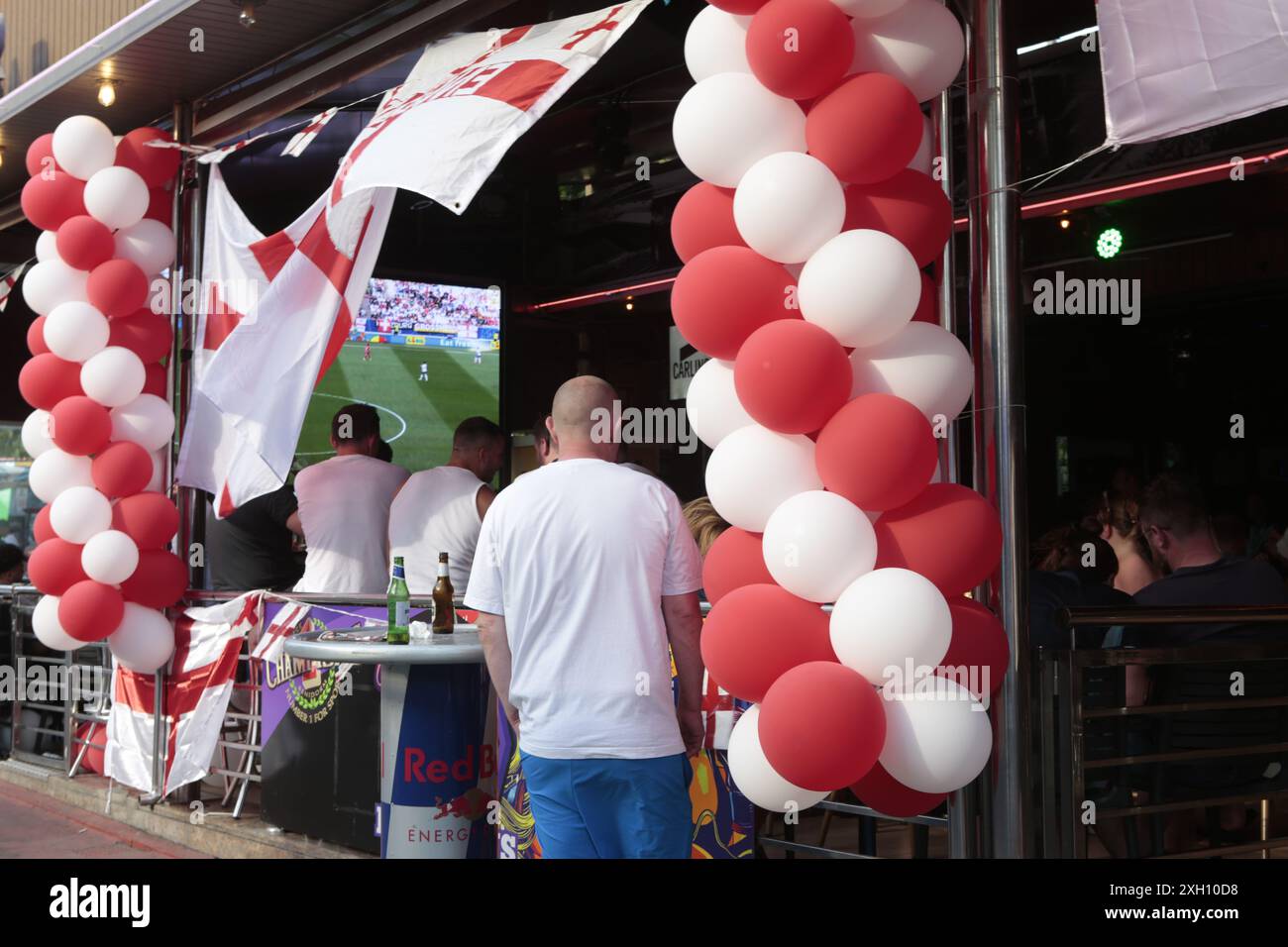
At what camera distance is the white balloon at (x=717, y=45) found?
3.34 m

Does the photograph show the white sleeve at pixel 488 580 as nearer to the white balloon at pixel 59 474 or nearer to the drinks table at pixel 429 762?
the drinks table at pixel 429 762

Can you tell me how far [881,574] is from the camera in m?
2.87

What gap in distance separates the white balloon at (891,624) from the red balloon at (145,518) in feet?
13.9

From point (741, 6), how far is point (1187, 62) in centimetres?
110

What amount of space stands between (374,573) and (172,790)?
5.13 ft

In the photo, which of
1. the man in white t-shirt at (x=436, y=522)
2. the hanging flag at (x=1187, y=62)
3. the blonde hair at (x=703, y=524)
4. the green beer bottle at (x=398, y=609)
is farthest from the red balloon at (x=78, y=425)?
the hanging flag at (x=1187, y=62)

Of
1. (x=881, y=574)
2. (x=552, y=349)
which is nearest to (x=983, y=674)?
(x=881, y=574)

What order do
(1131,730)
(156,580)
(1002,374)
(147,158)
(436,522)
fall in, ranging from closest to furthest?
(1002,374) < (1131,730) < (436,522) < (156,580) < (147,158)

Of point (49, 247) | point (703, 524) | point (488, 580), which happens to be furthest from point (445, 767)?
point (49, 247)

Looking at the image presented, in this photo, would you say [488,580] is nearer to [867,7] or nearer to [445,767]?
[445,767]

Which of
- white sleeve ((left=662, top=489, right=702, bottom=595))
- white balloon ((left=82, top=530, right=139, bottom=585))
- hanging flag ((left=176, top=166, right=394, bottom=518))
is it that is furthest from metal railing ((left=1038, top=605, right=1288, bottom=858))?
white balloon ((left=82, top=530, right=139, bottom=585))

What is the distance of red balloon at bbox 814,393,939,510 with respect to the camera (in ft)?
9.47

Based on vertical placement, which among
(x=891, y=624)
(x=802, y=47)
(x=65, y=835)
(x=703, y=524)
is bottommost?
(x=65, y=835)

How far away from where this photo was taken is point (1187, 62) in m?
3.24
